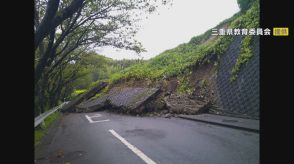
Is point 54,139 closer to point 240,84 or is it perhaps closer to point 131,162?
point 131,162

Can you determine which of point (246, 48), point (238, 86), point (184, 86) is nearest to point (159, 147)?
point (238, 86)

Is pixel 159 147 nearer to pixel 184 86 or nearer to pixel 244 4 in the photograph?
pixel 184 86

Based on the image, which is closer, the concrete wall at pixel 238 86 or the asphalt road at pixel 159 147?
the asphalt road at pixel 159 147

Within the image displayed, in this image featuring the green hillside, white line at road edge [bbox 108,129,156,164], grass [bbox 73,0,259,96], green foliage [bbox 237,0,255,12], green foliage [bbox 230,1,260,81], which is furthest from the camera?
green foliage [bbox 237,0,255,12]

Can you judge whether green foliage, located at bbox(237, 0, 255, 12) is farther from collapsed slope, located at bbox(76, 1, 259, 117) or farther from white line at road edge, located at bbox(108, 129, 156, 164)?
white line at road edge, located at bbox(108, 129, 156, 164)

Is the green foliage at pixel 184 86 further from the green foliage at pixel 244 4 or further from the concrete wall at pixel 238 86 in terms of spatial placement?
the green foliage at pixel 244 4

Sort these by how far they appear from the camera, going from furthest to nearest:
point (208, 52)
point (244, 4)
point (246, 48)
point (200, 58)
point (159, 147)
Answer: point (244, 4) < point (200, 58) < point (208, 52) < point (246, 48) < point (159, 147)

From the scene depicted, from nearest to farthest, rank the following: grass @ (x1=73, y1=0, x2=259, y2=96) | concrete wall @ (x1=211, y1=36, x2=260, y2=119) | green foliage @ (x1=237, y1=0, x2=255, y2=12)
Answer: concrete wall @ (x1=211, y1=36, x2=260, y2=119) < grass @ (x1=73, y1=0, x2=259, y2=96) < green foliage @ (x1=237, y1=0, x2=255, y2=12)

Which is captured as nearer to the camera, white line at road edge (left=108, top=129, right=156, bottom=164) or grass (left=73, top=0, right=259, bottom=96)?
white line at road edge (left=108, top=129, right=156, bottom=164)

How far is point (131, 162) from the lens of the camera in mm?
5984

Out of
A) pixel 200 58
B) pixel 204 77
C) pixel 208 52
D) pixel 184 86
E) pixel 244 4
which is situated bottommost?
pixel 184 86

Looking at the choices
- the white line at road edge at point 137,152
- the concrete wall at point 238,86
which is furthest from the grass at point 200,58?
the white line at road edge at point 137,152

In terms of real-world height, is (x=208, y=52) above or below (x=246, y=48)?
above

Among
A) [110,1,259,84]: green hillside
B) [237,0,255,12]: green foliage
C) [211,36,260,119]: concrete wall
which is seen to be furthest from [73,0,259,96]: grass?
[237,0,255,12]: green foliage
